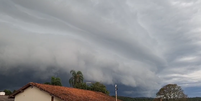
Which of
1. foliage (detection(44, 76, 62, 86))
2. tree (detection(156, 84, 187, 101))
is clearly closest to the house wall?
tree (detection(156, 84, 187, 101))

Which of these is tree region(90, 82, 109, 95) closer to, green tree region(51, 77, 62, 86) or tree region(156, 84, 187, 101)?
green tree region(51, 77, 62, 86)

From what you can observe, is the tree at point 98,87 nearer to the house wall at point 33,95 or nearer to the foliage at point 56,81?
the foliage at point 56,81

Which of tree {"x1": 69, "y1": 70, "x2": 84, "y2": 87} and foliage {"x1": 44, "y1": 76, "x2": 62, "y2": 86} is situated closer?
foliage {"x1": 44, "y1": 76, "x2": 62, "y2": 86}

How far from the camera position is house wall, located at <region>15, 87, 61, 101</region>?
89.6ft

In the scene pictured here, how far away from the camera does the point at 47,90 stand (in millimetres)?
26750

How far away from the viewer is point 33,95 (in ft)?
92.9

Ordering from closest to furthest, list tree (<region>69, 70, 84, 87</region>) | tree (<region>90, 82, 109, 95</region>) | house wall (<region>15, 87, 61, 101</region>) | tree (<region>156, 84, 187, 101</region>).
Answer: house wall (<region>15, 87, 61, 101</region>), tree (<region>156, 84, 187, 101</region>), tree (<region>90, 82, 109, 95</region>), tree (<region>69, 70, 84, 87</region>)

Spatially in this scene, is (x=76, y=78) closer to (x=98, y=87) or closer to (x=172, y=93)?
(x=98, y=87)

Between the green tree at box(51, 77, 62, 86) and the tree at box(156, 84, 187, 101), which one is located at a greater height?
the green tree at box(51, 77, 62, 86)

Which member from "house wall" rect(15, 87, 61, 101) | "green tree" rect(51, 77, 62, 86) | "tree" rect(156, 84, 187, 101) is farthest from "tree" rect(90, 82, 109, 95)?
"house wall" rect(15, 87, 61, 101)

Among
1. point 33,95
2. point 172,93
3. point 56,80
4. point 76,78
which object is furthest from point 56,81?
point 172,93

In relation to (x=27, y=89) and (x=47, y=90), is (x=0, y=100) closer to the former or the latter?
(x=27, y=89)

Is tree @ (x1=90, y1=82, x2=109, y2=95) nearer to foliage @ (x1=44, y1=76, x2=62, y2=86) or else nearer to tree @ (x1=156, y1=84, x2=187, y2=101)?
foliage @ (x1=44, y1=76, x2=62, y2=86)

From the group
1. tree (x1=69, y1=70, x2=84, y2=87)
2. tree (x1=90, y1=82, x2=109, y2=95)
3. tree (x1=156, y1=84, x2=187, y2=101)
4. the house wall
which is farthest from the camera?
tree (x1=69, y1=70, x2=84, y2=87)
